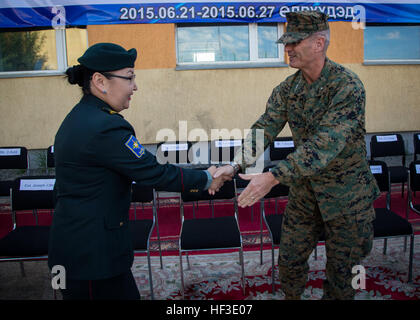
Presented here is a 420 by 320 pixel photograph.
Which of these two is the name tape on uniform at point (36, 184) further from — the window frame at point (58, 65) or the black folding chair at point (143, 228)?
the window frame at point (58, 65)

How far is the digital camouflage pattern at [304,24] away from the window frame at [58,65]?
17.0ft

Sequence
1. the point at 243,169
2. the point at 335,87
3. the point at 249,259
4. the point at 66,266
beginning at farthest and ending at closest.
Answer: the point at 249,259 → the point at 243,169 → the point at 335,87 → the point at 66,266

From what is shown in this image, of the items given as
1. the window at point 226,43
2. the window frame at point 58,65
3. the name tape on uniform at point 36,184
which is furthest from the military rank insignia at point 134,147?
the window frame at point 58,65

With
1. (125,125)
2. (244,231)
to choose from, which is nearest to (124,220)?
(125,125)

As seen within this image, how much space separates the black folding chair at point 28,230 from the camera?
2.79 metres

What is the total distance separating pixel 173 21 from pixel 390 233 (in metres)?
4.64

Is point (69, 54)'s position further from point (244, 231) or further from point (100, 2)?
point (244, 231)

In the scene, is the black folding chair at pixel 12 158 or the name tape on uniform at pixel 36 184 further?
the black folding chair at pixel 12 158

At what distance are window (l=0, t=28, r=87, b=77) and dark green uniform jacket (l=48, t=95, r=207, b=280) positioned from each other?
5.17 m

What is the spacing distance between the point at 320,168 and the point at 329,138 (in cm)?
18

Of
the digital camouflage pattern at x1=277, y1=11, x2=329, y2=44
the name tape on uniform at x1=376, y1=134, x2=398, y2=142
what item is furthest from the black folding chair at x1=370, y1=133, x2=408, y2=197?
the digital camouflage pattern at x1=277, y1=11, x2=329, y2=44

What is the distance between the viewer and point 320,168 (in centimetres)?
185

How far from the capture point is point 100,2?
547 cm

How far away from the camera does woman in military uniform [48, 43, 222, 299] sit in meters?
1.51
